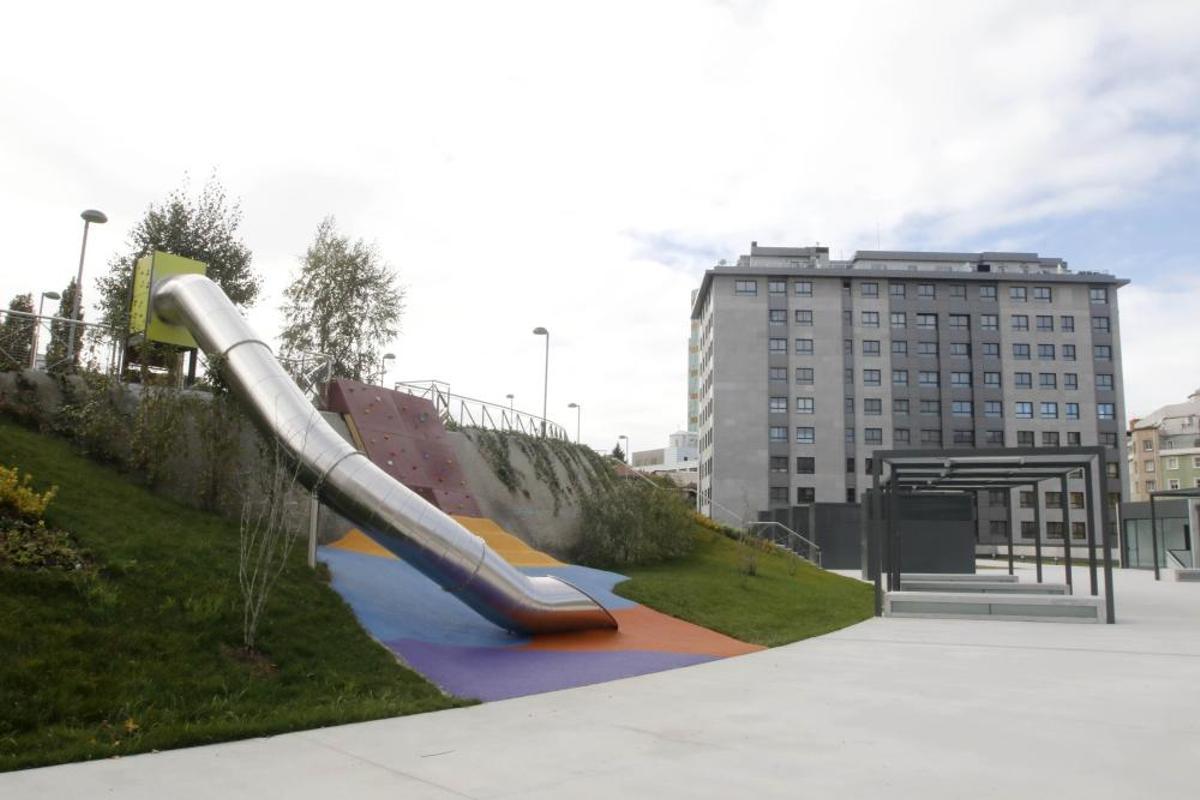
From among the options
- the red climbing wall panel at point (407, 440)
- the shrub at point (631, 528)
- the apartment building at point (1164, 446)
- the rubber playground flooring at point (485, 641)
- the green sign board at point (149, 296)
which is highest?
the apartment building at point (1164, 446)

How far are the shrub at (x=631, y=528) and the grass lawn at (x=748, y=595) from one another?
19.6 inches

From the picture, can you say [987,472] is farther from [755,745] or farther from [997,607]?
[755,745]

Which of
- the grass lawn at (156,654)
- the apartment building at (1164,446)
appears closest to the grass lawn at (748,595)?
the grass lawn at (156,654)

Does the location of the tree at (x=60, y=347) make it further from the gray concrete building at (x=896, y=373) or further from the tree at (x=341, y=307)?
the gray concrete building at (x=896, y=373)

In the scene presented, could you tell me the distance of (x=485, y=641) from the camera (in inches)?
462

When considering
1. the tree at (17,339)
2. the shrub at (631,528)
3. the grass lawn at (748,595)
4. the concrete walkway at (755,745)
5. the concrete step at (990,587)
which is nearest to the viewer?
the concrete walkway at (755,745)

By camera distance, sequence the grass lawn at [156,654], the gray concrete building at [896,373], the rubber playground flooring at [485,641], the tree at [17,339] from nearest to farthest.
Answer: the grass lawn at [156,654] < the rubber playground flooring at [485,641] < the tree at [17,339] < the gray concrete building at [896,373]

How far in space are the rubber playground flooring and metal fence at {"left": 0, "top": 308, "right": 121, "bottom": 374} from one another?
5.79 metres

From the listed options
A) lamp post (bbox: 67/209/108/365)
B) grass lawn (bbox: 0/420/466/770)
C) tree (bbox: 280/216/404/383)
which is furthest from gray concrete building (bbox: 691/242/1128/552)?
grass lawn (bbox: 0/420/466/770)

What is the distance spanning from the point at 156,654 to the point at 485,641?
4.69 meters

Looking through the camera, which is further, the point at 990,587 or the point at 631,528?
the point at 631,528

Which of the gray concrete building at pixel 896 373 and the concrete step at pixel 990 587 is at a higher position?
the gray concrete building at pixel 896 373

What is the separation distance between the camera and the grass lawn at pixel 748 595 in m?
15.9

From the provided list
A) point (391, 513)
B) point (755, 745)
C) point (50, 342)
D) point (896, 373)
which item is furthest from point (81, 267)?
point (896, 373)
